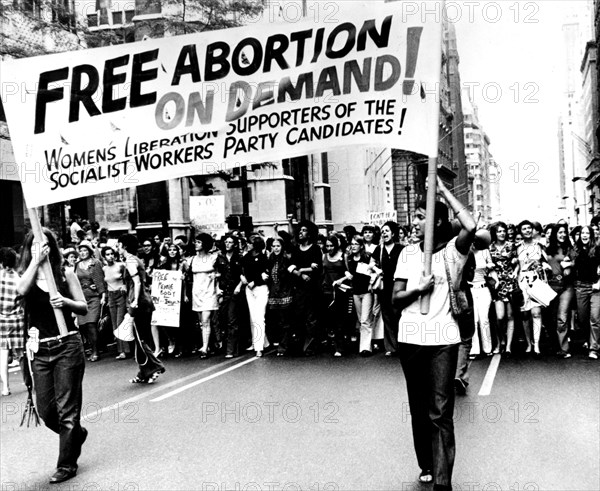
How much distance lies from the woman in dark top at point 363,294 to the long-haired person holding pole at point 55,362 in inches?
259

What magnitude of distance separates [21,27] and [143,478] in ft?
59.6

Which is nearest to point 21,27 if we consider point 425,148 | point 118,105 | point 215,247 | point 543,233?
point 215,247

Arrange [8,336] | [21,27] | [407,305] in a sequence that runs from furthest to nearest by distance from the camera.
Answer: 1. [21,27]
2. [8,336]
3. [407,305]

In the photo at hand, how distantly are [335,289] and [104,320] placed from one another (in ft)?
13.0

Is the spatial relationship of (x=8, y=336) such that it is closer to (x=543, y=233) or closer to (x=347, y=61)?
(x=347, y=61)

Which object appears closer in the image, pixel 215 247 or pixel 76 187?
pixel 76 187

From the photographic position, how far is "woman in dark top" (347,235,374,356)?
1221cm

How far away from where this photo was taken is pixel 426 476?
5.70 meters

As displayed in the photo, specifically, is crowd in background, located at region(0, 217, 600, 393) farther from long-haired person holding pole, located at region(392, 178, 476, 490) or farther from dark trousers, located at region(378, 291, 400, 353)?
long-haired person holding pole, located at region(392, 178, 476, 490)

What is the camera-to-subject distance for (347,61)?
239 inches

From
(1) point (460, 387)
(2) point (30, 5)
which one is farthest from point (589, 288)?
(2) point (30, 5)

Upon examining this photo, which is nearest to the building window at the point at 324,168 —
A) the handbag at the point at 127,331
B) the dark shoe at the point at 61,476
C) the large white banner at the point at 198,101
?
the handbag at the point at 127,331

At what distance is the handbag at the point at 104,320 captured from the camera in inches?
537

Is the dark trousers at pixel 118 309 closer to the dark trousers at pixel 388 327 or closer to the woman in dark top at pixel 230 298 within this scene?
the woman in dark top at pixel 230 298
